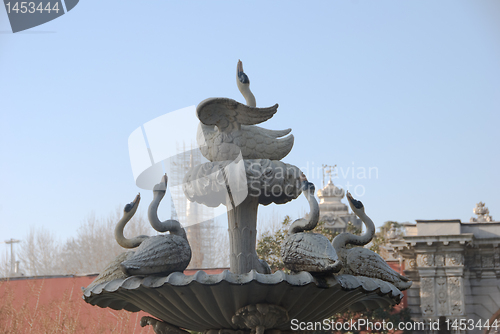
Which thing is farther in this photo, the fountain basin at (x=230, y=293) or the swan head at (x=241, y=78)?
the swan head at (x=241, y=78)

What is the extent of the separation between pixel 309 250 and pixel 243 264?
1177 millimetres

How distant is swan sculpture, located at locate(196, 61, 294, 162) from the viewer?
18.1ft

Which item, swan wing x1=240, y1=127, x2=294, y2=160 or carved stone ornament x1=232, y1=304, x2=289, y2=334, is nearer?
carved stone ornament x1=232, y1=304, x2=289, y2=334

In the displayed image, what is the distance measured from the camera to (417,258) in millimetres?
18781

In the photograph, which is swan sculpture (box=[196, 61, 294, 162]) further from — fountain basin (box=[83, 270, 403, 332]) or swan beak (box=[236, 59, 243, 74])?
fountain basin (box=[83, 270, 403, 332])

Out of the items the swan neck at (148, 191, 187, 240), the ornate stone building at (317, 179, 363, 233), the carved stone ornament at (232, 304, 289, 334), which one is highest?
the ornate stone building at (317, 179, 363, 233)

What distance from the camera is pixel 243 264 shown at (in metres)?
5.79

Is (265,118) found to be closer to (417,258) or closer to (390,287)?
(390,287)

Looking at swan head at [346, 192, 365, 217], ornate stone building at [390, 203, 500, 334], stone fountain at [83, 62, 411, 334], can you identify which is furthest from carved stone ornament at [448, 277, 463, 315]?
swan head at [346, 192, 365, 217]

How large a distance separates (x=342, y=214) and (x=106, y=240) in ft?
93.3

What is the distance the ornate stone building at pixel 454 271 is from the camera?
18.2 m

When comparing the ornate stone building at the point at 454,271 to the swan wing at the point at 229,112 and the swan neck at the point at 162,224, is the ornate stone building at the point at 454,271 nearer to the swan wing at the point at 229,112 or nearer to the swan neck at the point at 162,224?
the swan wing at the point at 229,112

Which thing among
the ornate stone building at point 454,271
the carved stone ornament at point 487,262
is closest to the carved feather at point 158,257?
the ornate stone building at point 454,271

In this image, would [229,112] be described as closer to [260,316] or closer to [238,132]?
[238,132]
